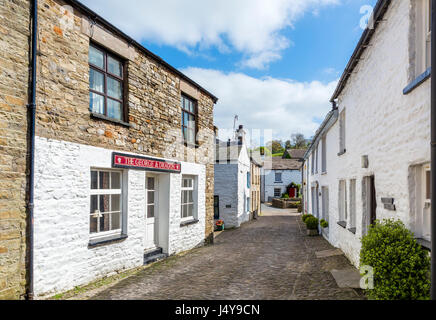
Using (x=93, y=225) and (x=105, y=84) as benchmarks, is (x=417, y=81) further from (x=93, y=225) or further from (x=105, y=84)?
(x=93, y=225)

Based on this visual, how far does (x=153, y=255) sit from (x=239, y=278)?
3064 mm

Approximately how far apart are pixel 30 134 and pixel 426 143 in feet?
21.3

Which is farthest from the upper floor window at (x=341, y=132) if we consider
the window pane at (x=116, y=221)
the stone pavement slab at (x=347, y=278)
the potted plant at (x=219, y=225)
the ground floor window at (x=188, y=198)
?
the potted plant at (x=219, y=225)

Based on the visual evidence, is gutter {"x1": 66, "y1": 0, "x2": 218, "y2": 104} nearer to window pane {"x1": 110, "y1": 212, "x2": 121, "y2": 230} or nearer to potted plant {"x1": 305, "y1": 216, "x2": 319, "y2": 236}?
window pane {"x1": 110, "y1": 212, "x2": 121, "y2": 230}

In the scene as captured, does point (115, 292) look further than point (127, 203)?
No

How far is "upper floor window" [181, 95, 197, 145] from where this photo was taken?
11.9m

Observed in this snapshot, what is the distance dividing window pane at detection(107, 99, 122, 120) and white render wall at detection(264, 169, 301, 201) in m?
43.0

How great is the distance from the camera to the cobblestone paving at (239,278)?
264 inches

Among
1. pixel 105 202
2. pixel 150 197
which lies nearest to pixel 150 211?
pixel 150 197

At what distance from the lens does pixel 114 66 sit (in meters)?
8.45

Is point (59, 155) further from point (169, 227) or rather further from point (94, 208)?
point (169, 227)

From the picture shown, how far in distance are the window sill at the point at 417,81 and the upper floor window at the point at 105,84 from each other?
6.36 m
